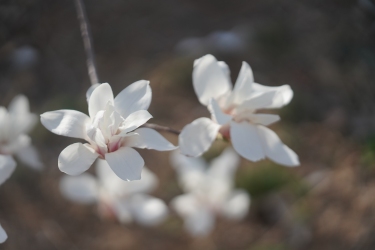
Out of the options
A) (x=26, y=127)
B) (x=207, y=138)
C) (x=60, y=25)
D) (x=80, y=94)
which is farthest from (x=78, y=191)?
(x=60, y=25)

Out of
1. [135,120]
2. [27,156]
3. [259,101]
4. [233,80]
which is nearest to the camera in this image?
[135,120]

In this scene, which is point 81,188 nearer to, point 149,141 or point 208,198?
point 208,198

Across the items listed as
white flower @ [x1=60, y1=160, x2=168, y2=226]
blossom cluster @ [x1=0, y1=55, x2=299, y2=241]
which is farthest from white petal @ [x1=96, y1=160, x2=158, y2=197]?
blossom cluster @ [x1=0, y1=55, x2=299, y2=241]

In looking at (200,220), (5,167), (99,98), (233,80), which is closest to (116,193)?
(200,220)

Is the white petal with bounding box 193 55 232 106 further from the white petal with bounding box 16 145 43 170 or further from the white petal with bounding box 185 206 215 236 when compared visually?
the white petal with bounding box 185 206 215 236

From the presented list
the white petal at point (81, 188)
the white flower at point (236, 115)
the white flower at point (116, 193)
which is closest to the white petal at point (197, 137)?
the white flower at point (236, 115)

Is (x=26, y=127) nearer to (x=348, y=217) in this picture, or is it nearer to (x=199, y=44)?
(x=348, y=217)
